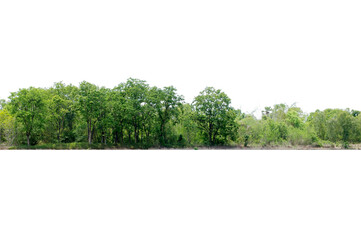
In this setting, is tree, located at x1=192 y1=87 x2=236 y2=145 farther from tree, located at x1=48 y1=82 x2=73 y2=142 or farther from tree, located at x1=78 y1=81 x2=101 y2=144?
tree, located at x1=48 y1=82 x2=73 y2=142

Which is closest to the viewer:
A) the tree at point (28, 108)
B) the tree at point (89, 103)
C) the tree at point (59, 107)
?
the tree at point (28, 108)

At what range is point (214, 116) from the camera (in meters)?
42.1

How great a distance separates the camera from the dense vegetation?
38469 millimetres

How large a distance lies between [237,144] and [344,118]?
19675mm

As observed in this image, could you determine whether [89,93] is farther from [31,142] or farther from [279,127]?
[279,127]

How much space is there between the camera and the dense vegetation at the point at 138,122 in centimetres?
3847

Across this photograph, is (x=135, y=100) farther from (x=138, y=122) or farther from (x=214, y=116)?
(x=214, y=116)

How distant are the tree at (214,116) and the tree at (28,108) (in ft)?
79.3

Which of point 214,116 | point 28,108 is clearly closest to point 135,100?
point 214,116

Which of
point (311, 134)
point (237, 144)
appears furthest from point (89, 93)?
point (311, 134)

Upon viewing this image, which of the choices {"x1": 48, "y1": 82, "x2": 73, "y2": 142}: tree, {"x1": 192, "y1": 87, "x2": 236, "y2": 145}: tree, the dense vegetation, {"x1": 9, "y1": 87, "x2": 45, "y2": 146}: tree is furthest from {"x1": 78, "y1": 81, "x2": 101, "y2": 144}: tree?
{"x1": 192, "y1": 87, "x2": 236, "y2": 145}: tree

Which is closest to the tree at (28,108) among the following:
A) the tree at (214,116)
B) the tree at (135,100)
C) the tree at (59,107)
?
the tree at (59,107)

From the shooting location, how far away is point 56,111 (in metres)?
41.7

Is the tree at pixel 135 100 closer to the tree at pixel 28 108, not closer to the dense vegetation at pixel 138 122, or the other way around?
the dense vegetation at pixel 138 122
